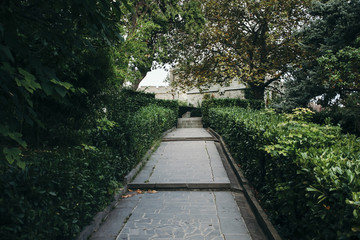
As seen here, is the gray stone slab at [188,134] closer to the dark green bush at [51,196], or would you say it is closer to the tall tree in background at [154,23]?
the tall tree in background at [154,23]

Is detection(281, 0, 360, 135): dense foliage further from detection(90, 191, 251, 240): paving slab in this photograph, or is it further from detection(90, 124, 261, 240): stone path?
detection(90, 191, 251, 240): paving slab

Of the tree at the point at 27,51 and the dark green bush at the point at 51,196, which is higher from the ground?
the tree at the point at 27,51

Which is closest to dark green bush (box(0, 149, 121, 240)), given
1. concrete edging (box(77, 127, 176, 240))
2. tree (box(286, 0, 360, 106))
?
concrete edging (box(77, 127, 176, 240))

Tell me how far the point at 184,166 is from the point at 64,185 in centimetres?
509

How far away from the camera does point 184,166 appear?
8008 mm

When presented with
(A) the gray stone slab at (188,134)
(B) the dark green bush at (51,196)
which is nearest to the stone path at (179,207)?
(B) the dark green bush at (51,196)

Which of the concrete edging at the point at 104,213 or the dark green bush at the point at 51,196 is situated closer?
the dark green bush at the point at 51,196

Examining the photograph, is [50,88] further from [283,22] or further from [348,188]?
[283,22]

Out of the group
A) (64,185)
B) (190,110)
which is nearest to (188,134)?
(64,185)

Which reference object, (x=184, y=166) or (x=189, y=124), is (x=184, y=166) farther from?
(x=189, y=124)

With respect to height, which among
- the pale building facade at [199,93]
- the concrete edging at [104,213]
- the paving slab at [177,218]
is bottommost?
the paving slab at [177,218]

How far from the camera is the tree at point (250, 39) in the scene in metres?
17.0

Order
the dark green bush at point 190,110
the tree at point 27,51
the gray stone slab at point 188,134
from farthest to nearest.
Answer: the dark green bush at point 190,110 → the gray stone slab at point 188,134 → the tree at point 27,51

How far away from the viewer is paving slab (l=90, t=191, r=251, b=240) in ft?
13.3
